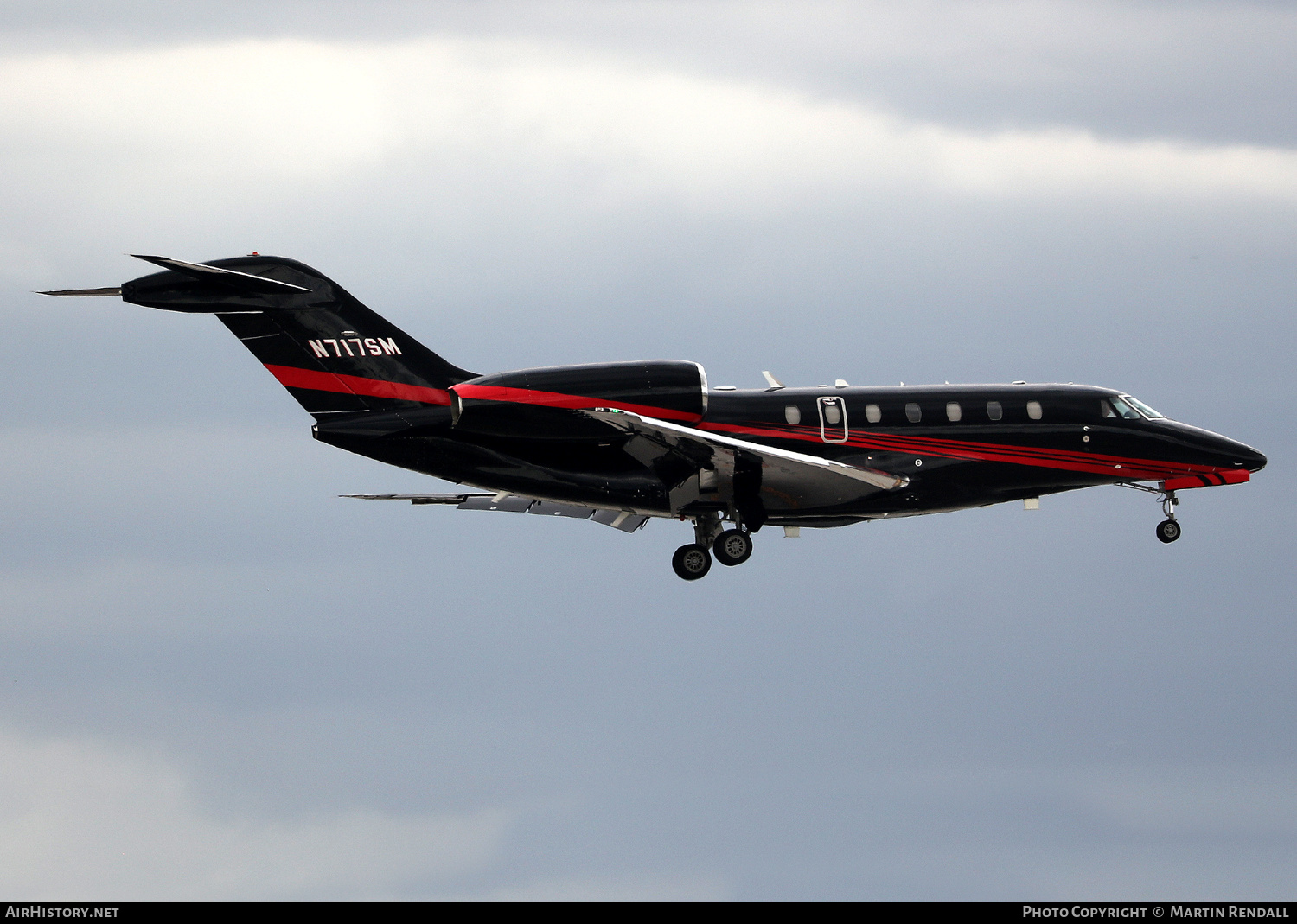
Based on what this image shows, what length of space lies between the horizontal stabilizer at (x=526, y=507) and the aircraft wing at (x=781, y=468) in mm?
3181

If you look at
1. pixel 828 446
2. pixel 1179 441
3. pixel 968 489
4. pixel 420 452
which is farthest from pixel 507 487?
pixel 1179 441

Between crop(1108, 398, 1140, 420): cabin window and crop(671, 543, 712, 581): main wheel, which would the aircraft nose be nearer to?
crop(1108, 398, 1140, 420): cabin window

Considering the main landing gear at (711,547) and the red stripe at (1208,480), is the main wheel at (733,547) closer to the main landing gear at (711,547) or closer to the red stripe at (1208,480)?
the main landing gear at (711,547)

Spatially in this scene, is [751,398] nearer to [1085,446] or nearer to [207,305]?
[1085,446]

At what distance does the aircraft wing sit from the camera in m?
35.1

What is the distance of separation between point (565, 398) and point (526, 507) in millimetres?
5649

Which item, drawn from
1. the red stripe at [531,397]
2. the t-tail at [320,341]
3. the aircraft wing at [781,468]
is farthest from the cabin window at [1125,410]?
the t-tail at [320,341]

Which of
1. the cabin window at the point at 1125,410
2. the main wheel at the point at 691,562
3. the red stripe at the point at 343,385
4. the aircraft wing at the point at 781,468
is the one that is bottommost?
the main wheel at the point at 691,562

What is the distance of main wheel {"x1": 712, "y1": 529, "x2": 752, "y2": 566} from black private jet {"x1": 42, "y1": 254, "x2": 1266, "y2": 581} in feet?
0.14

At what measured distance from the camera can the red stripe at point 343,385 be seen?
36094mm

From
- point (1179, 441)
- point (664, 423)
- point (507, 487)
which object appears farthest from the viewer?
point (1179, 441)

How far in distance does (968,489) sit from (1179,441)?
5.36 m

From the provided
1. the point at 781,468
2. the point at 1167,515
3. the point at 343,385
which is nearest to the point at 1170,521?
the point at 1167,515

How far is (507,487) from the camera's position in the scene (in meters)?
36.9
